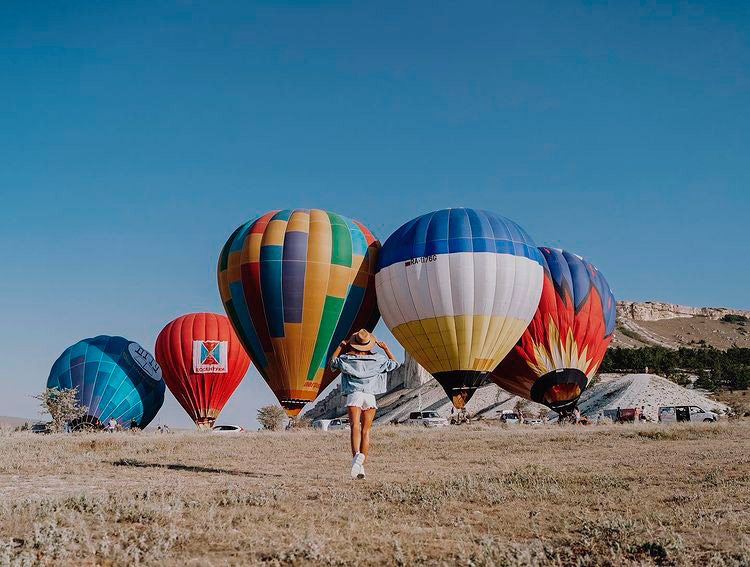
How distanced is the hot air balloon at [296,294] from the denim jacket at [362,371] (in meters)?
23.6

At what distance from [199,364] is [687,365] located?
71.9 meters

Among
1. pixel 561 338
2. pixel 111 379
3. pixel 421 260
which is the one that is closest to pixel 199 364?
pixel 111 379

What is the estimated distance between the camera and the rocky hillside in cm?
15675

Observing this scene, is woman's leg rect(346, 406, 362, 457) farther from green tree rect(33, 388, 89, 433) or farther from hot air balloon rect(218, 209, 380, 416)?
green tree rect(33, 388, 89, 433)

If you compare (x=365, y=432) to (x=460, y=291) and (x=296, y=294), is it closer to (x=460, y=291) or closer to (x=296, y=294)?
(x=460, y=291)

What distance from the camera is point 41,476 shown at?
35.2 feet

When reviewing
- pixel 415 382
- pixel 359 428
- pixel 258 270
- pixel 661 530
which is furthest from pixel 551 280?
pixel 415 382

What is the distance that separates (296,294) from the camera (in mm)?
34188

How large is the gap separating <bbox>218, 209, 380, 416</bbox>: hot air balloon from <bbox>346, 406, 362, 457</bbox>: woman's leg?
23.9 m

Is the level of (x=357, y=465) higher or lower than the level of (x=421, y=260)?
lower

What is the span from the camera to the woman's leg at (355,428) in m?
10.4

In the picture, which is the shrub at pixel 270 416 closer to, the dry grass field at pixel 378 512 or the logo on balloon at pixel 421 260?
the logo on balloon at pixel 421 260

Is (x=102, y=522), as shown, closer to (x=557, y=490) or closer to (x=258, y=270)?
(x=557, y=490)

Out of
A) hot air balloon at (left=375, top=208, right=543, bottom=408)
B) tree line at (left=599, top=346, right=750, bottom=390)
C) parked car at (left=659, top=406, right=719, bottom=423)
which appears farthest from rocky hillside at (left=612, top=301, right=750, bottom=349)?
hot air balloon at (left=375, top=208, right=543, bottom=408)
